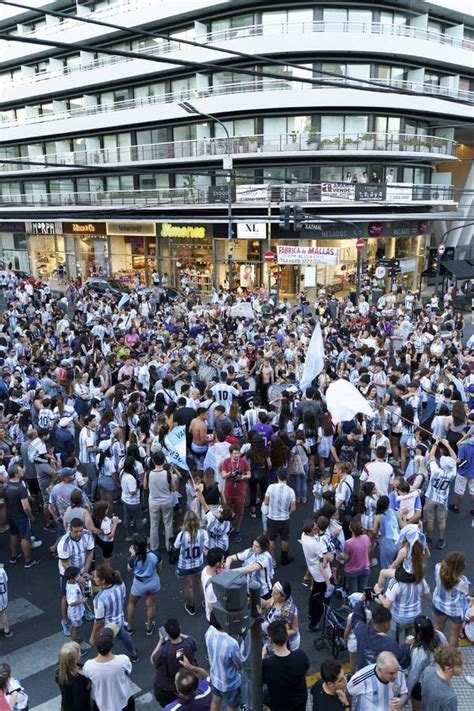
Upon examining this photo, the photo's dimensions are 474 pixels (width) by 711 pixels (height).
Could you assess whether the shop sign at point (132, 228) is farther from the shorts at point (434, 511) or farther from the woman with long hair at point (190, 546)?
the woman with long hair at point (190, 546)

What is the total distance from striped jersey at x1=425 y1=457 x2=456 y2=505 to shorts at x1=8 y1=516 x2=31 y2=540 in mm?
5518

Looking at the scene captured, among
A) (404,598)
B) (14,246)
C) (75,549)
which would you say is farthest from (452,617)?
(14,246)

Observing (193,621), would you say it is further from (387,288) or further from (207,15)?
(207,15)

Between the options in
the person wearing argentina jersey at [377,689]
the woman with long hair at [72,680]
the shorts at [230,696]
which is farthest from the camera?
the shorts at [230,696]

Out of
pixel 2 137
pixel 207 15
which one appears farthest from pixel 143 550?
pixel 2 137

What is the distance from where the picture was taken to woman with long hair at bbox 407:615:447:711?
186 inches

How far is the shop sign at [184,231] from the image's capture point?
113 feet

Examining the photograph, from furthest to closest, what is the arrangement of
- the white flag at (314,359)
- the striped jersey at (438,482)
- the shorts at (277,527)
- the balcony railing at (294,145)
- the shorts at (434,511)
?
the balcony railing at (294,145) → the white flag at (314,359) → the shorts at (434,511) → the striped jersey at (438,482) → the shorts at (277,527)

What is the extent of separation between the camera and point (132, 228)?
38406 mm

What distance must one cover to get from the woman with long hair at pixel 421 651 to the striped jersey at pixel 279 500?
2.71 m

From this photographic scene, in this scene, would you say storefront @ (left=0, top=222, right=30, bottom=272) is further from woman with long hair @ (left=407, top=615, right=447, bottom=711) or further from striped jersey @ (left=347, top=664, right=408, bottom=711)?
striped jersey @ (left=347, top=664, right=408, bottom=711)

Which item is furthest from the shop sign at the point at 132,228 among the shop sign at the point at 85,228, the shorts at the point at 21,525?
the shorts at the point at 21,525

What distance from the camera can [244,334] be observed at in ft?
53.4

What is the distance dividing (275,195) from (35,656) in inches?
1084
